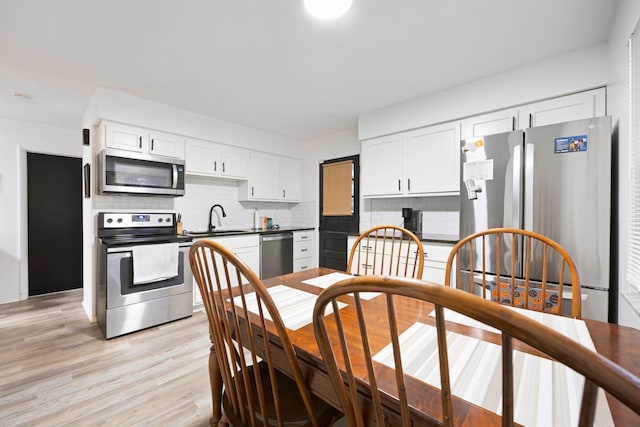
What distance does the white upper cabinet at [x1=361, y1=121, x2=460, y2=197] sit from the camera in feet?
8.93

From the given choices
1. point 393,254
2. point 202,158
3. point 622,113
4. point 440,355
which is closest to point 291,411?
point 440,355

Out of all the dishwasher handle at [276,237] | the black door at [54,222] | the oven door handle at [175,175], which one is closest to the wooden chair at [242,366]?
the oven door handle at [175,175]

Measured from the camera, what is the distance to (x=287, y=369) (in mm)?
831

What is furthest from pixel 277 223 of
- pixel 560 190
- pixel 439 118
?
pixel 560 190

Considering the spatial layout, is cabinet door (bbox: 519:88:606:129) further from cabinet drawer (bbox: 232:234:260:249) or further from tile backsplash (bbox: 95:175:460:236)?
cabinet drawer (bbox: 232:234:260:249)

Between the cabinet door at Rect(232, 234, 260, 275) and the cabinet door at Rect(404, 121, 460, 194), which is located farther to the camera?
the cabinet door at Rect(232, 234, 260, 275)

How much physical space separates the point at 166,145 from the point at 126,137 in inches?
15.0

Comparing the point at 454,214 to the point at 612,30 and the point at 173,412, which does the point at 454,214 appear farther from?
the point at 173,412

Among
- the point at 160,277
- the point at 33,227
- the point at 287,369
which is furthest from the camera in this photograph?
the point at 33,227

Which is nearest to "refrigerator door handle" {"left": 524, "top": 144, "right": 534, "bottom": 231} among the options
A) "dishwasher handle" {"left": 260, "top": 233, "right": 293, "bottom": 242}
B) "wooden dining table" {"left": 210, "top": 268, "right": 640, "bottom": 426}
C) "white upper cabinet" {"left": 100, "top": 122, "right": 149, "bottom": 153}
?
"wooden dining table" {"left": 210, "top": 268, "right": 640, "bottom": 426}

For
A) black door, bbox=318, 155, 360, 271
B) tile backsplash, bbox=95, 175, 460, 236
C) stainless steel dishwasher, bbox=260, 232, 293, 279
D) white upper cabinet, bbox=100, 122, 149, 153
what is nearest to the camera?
white upper cabinet, bbox=100, 122, 149, 153

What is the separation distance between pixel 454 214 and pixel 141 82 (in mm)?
3418

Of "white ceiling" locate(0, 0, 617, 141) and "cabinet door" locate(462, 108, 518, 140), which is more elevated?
"white ceiling" locate(0, 0, 617, 141)

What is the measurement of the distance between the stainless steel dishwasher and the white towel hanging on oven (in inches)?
45.0
